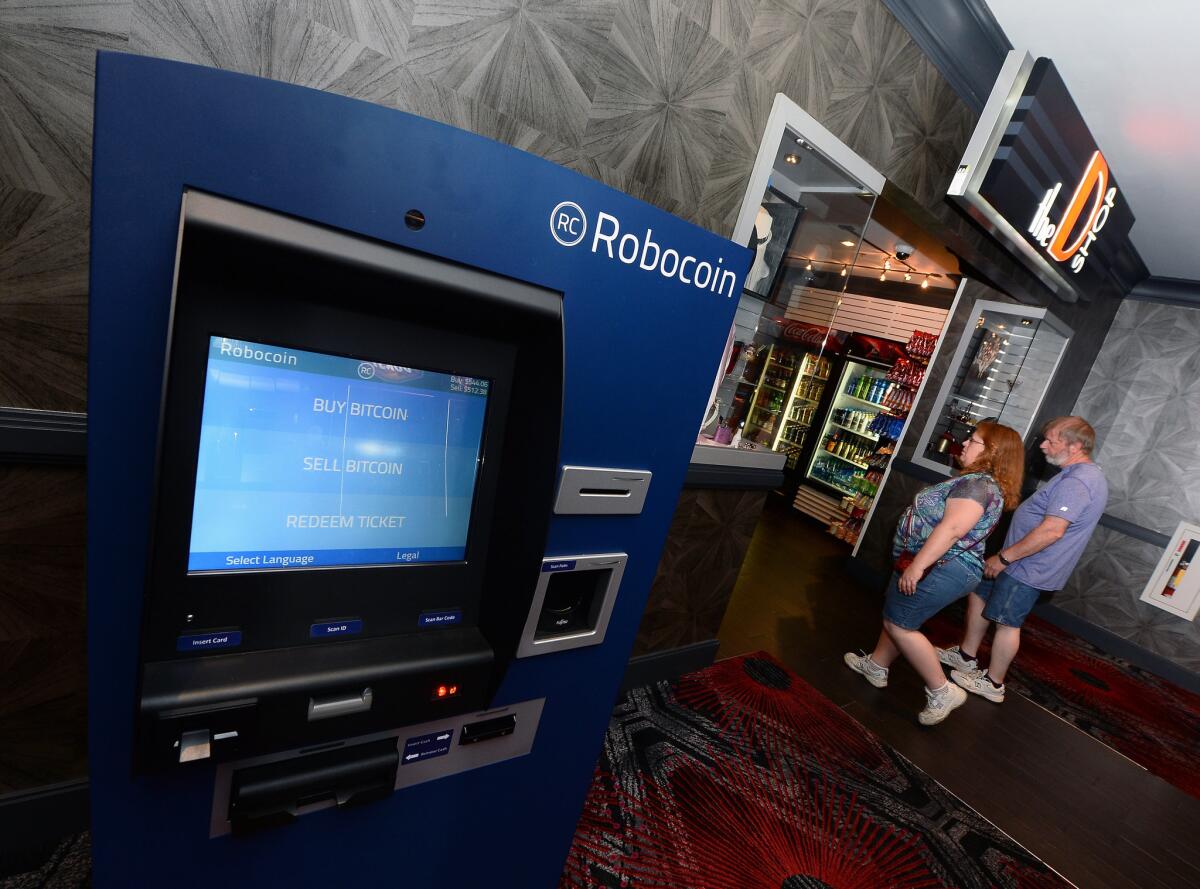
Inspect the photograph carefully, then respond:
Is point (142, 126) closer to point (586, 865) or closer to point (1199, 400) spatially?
point (586, 865)

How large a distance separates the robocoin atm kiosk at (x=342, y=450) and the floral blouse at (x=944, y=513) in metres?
2.23

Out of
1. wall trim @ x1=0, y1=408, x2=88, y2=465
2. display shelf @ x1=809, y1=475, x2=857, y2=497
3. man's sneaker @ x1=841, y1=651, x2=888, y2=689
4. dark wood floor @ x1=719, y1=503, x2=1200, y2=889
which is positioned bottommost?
dark wood floor @ x1=719, y1=503, x2=1200, y2=889

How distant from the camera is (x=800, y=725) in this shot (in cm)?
272

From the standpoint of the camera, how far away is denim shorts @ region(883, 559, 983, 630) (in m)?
2.80

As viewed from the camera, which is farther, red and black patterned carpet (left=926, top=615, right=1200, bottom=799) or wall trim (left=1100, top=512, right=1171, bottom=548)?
wall trim (left=1100, top=512, right=1171, bottom=548)

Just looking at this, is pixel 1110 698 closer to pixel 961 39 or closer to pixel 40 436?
pixel 961 39

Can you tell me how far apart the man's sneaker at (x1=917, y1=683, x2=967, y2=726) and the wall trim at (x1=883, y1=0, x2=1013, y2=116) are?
123 inches

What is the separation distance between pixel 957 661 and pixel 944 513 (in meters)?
1.56

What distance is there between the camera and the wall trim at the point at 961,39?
8.34ft

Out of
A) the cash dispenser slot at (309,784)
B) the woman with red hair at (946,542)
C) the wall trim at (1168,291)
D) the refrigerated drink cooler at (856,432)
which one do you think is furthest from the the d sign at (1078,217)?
the cash dispenser slot at (309,784)

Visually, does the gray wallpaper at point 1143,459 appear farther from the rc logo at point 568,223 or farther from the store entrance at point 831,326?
the rc logo at point 568,223

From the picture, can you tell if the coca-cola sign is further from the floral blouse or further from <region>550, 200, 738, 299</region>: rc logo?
<region>550, 200, 738, 299</region>: rc logo

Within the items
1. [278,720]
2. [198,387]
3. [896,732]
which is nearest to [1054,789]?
[896,732]

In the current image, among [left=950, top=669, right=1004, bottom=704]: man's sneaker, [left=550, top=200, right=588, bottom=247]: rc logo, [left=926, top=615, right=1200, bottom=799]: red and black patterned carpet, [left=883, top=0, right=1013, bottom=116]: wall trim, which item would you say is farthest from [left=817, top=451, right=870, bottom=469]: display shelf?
[left=550, top=200, right=588, bottom=247]: rc logo
